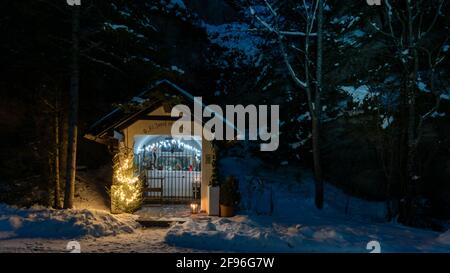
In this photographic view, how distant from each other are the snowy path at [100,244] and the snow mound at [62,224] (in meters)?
0.45

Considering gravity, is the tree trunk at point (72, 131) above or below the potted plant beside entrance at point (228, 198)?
above

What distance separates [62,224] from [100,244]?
6.24 feet

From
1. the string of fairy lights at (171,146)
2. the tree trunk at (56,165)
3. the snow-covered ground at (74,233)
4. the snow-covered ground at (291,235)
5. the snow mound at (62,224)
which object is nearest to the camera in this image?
the snow-covered ground at (74,233)

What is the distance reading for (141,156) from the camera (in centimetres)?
1753

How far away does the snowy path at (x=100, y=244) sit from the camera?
362 inches

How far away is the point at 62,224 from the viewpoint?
1126cm

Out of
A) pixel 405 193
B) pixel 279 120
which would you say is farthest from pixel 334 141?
pixel 405 193

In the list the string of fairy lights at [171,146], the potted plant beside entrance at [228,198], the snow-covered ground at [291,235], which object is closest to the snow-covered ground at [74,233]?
the snow-covered ground at [291,235]

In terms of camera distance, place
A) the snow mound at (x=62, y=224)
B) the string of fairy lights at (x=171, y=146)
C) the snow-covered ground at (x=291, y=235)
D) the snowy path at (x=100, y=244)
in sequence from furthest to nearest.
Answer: the string of fairy lights at (x=171, y=146) → the snow mound at (x=62, y=224) → the snow-covered ground at (x=291, y=235) → the snowy path at (x=100, y=244)

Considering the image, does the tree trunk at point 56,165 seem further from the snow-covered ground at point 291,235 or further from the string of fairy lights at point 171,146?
the snow-covered ground at point 291,235

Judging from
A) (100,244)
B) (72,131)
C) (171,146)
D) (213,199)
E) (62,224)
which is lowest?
(100,244)

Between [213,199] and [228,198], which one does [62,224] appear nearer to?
[213,199]

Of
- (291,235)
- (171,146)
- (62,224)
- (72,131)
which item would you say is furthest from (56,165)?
(291,235)
